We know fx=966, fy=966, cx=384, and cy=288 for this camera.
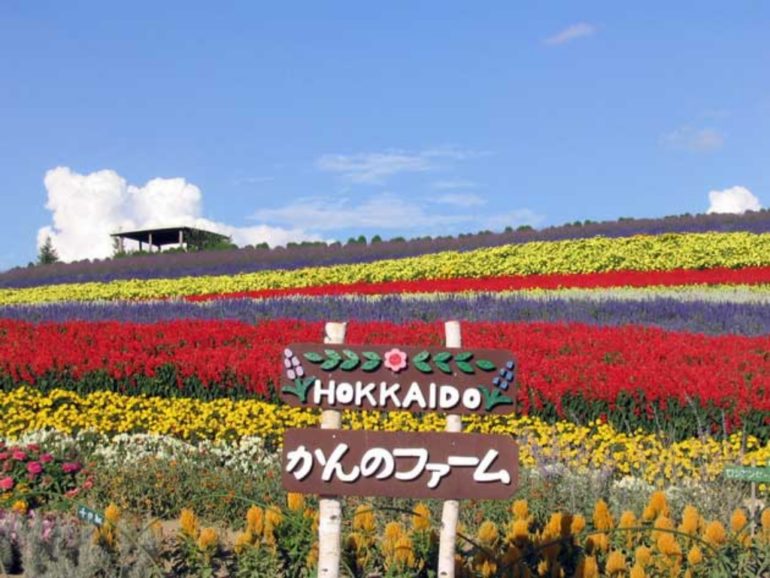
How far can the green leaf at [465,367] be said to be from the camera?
13.1 ft

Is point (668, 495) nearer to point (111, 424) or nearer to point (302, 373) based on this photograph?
point (302, 373)

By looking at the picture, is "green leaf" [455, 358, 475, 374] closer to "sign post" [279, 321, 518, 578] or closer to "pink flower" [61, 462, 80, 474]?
"sign post" [279, 321, 518, 578]

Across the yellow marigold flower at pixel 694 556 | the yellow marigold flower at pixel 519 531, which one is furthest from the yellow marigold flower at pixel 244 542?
the yellow marigold flower at pixel 694 556

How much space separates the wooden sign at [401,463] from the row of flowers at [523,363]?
3.42 metres

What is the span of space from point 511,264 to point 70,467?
15.9m

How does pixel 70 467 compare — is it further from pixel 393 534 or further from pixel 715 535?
pixel 715 535

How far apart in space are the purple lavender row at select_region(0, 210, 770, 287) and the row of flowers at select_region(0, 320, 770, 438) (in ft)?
48.4

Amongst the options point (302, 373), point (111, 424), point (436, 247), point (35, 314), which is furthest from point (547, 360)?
point (436, 247)

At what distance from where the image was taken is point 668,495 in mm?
5887

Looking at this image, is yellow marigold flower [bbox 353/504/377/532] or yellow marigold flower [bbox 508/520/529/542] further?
yellow marigold flower [bbox 353/504/377/532]

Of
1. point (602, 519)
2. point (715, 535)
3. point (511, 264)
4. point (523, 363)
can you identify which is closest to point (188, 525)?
point (602, 519)

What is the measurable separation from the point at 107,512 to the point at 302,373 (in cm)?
152

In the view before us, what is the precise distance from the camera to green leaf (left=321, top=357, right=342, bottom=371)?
13.0 ft

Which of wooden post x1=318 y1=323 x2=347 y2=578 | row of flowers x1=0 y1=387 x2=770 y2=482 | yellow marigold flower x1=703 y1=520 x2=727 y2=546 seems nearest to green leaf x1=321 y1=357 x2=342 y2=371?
wooden post x1=318 y1=323 x2=347 y2=578
